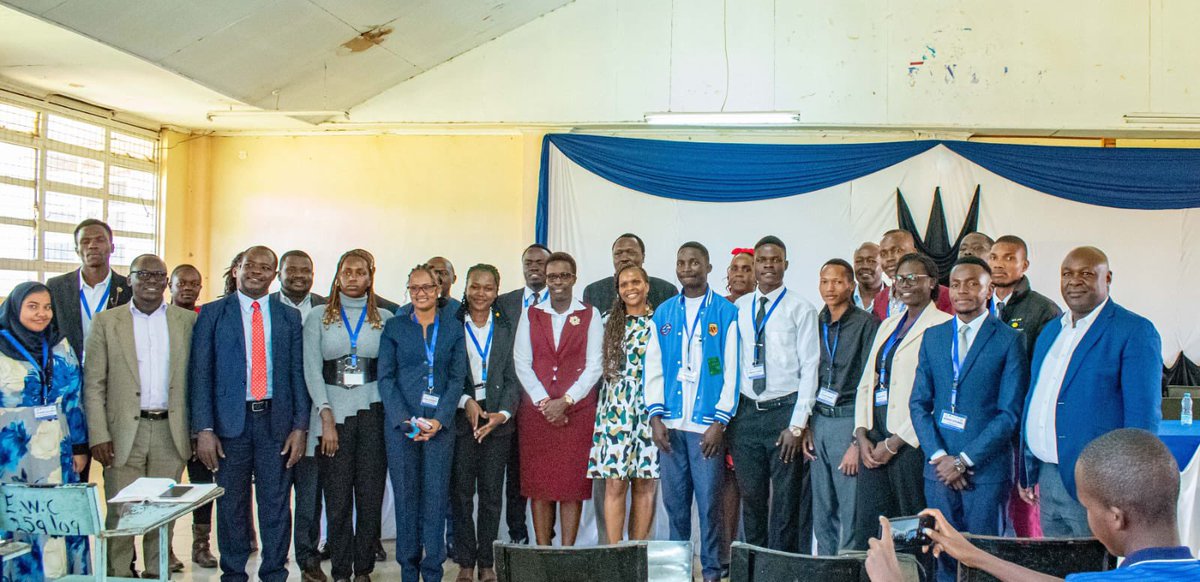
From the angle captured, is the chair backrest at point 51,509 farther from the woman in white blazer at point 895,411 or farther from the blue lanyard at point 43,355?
the woman in white blazer at point 895,411

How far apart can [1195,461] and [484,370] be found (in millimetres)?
3596

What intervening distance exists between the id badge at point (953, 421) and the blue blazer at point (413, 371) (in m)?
2.29

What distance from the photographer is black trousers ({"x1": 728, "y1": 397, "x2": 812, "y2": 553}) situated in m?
4.31

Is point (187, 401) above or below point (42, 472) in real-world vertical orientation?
above

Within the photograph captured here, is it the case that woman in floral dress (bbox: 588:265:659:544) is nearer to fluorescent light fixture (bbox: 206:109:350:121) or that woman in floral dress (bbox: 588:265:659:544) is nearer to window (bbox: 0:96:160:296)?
fluorescent light fixture (bbox: 206:109:350:121)

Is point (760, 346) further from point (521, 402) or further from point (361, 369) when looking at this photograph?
point (361, 369)

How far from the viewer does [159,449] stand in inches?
163

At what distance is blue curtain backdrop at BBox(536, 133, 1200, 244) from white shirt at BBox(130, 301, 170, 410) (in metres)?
4.27

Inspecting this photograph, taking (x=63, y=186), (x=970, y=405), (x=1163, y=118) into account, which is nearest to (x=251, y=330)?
(x=970, y=405)

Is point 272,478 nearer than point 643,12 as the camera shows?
Yes

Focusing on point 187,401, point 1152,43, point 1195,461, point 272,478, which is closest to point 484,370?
point 272,478

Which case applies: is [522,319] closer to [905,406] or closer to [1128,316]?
[905,406]

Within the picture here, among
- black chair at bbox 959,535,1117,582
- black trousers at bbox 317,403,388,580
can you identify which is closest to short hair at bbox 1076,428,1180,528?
black chair at bbox 959,535,1117,582

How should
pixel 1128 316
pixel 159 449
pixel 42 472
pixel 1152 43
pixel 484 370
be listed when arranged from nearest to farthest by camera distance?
pixel 1128 316
pixel 42 472
pixel 159 449
pixel 484 370
pixel 1152 43
